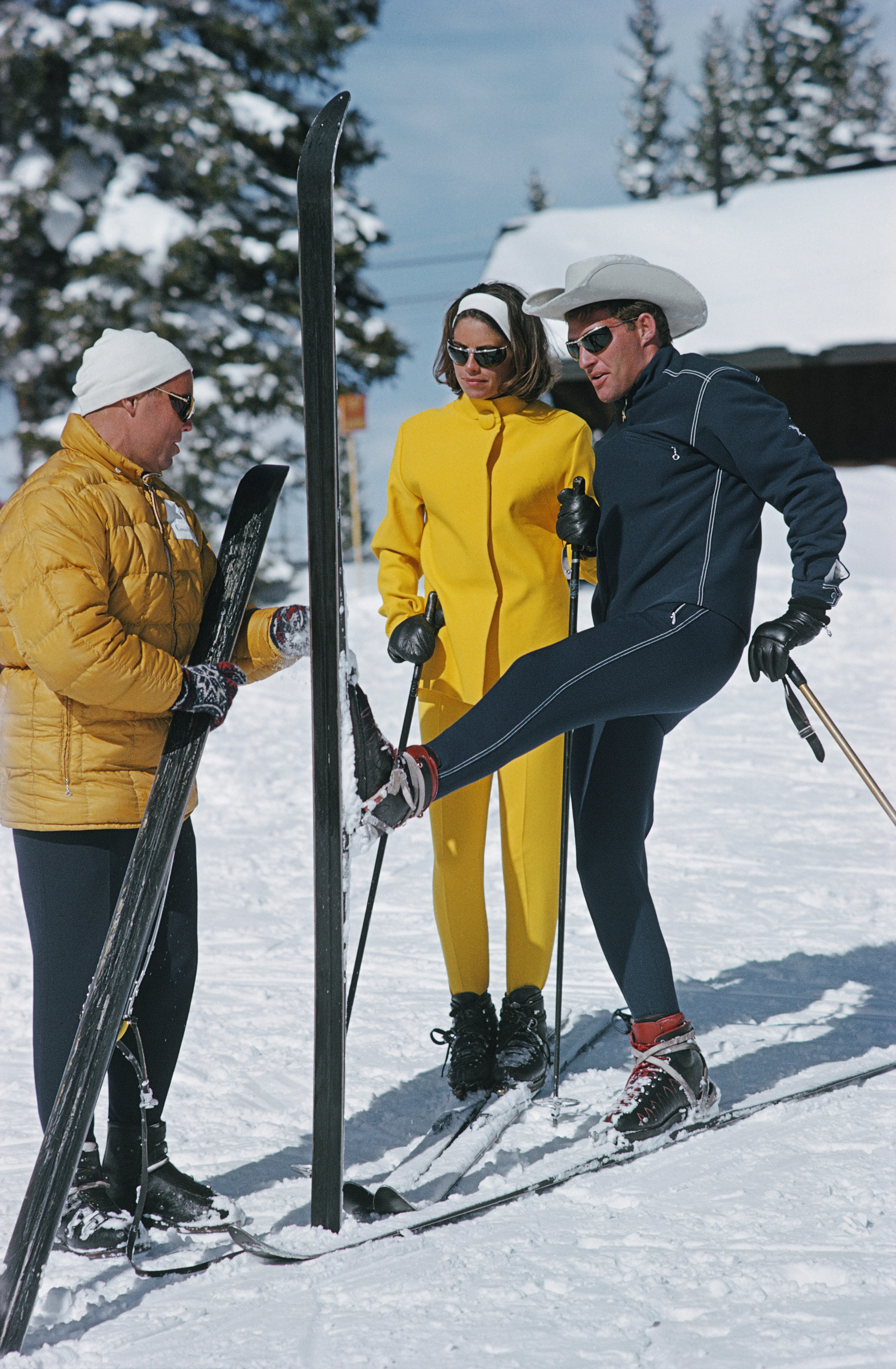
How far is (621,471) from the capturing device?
2.84 meters

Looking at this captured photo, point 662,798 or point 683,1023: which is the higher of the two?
point 683,1023

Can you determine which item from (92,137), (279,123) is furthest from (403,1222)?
(92,137)

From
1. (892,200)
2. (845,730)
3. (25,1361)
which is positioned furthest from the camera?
(892,200)

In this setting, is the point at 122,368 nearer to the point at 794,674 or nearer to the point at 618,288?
the point at 618,288

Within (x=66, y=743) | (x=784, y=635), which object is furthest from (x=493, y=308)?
(x=66, y=743)

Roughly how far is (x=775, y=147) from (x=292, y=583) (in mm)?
33349

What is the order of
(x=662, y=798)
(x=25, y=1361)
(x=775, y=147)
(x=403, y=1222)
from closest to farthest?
(x=25, y=1361) → (x=403, y=1222) → (x=662, y=798) → (x=775, y=147)

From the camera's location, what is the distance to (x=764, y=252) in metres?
19.2

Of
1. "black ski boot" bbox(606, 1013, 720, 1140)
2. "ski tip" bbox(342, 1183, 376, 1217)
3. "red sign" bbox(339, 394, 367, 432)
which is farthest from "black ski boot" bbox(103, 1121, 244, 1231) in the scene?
"red sign" bbox(339, 394, 367, 432)

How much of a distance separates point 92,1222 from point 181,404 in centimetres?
170

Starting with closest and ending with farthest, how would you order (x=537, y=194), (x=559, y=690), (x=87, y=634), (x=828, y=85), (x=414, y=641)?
(x=87, y=634), (x=559, y=690), (x=414, y=641), (x=828, y=85), (x=537, y=194)

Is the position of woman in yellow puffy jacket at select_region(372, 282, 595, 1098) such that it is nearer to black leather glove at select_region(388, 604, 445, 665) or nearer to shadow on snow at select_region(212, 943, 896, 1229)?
black leather glove at select_region(388, 604, 445, 665)

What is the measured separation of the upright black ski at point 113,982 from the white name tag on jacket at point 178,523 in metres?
0.15

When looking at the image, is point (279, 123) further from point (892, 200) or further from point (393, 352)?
point (892, 200)
